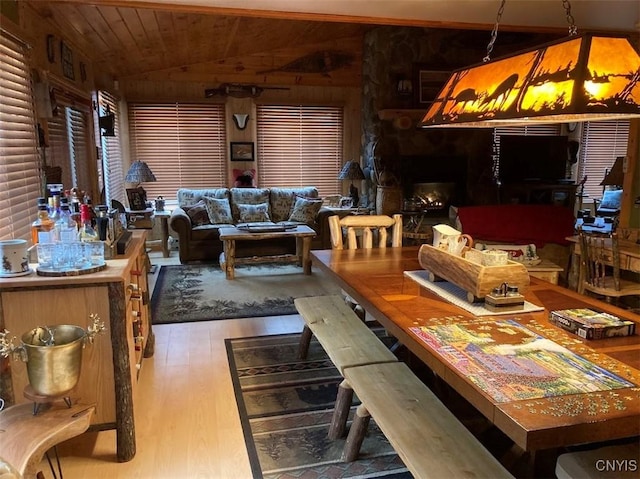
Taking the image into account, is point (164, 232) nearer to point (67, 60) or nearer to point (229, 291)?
point (229, 291)

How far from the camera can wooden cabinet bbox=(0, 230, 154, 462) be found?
2.07 meters

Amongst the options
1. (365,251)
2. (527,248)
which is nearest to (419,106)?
(527,248)

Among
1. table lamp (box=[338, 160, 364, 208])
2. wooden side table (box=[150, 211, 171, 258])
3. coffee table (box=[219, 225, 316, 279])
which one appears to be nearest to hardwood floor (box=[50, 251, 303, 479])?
coffee table (box=[219, 225, 316, 279])

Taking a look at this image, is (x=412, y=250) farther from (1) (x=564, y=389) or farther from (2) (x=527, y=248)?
(1) (x=564, y=389)

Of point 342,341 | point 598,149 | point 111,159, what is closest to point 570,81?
point 342,341

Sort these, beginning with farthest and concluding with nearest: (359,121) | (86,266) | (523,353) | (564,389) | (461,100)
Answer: (359,121) < (86,266) < (461,100) < (523,353) < (564,389)

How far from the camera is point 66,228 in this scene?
2.35 metres

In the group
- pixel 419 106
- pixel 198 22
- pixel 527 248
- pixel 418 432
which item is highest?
pixel 198 22

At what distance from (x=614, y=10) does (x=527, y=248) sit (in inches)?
70.1

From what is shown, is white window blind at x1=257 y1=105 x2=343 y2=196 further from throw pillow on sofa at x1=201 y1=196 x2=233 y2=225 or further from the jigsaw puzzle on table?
the jigsaw puzzle on table

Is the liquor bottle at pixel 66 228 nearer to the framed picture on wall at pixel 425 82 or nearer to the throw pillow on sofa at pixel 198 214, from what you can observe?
the throw pillow on sofa at pixel 198 214

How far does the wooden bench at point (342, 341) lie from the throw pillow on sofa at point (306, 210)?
11.4 ft

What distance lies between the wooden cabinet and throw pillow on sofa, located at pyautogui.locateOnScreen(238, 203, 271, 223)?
4125 mm

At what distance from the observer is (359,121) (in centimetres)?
779
